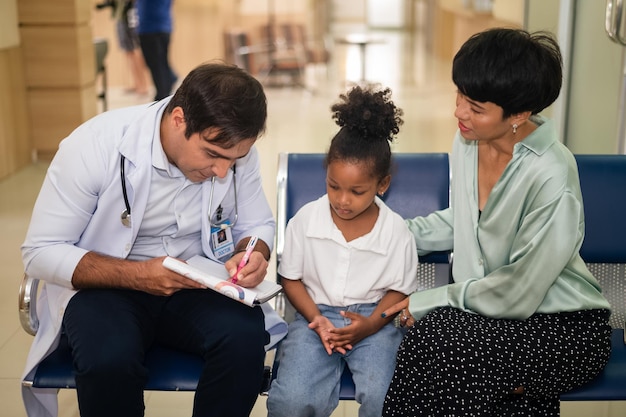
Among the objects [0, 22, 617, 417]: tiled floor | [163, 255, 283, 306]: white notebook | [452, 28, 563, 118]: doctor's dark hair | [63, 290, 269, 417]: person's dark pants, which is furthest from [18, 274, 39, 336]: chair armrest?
[452, 28, 563, 118]: doctor's dark hair

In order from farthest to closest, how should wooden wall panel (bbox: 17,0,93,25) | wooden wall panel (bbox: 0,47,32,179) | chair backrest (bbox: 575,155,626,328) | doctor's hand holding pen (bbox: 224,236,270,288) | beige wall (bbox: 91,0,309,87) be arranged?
1. beige wall (bbox: 91,0,309,87)
2. wooden wall panel (bbox: 17,0,93,25)
3. wooden wall panel (bbox: 0,47,32,179)
4. chair backrest (bbox: 575,155,626,328)
5. doctor's hand holding pen (bbox: 224,236,270,288)

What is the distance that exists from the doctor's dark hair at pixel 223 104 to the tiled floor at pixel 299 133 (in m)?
1.16

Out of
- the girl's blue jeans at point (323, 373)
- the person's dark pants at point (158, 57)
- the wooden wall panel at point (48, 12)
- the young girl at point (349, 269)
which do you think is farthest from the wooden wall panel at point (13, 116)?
the girl's blue jeans at point (323, 373)

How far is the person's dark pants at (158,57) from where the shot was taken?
7414 mm

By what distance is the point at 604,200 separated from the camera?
8.09 ft

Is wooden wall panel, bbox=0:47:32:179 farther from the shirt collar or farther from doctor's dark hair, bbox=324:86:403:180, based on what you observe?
the shirt collar

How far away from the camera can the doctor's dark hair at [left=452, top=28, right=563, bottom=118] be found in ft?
6.82

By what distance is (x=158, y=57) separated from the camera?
7484 millimetres

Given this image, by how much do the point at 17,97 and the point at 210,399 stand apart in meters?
4.69

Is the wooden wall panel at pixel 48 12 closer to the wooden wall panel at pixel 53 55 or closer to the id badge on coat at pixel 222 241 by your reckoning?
the wooden wall panel at pixel 53 55

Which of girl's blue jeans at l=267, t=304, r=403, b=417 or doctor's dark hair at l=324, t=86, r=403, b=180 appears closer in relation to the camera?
girl's blue jeans at l=267, t=304, r=403, b=417

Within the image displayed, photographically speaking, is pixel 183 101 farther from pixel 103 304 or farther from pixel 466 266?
pixel 466 266

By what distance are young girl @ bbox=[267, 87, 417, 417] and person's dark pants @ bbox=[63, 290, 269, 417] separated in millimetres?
120

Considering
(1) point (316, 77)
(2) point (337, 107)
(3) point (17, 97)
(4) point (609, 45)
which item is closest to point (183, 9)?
(1) point (316, 77)
